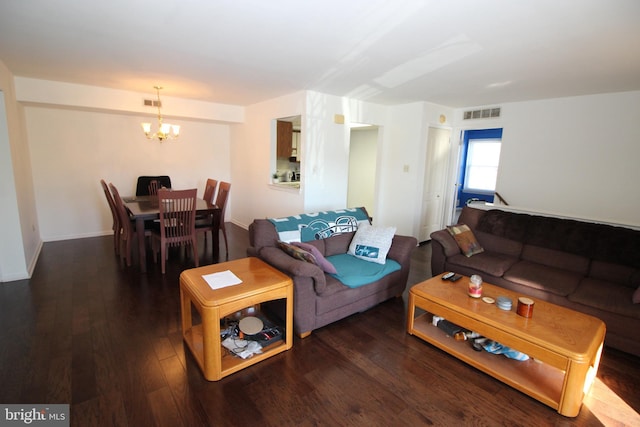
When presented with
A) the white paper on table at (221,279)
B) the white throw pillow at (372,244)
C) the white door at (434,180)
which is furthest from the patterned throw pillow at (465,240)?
the white paper on table at (221,279)

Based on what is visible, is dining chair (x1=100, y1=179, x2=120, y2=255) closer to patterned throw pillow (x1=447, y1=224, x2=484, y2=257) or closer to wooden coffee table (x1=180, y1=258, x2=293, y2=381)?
wooden coffee table (x1=180, y1=258, x2=293, y2=381)

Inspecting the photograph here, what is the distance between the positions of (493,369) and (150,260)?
4.01 m

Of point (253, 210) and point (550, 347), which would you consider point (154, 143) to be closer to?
point (253, 210)

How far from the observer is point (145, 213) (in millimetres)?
3607

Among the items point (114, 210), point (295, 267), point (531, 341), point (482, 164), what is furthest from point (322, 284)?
point (482, 164)

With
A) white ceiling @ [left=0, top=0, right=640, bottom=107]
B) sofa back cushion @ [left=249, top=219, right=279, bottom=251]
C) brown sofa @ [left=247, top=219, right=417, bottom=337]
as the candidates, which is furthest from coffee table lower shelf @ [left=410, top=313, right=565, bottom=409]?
white ceiling @ [left=0, top=0, right=640, bottom=107]

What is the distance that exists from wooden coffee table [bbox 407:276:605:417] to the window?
5.61 meters

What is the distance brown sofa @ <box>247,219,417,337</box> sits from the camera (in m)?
2.32

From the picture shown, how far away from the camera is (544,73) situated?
309cm

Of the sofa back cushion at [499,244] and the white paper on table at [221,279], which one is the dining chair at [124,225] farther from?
the sofa back cushion at [499,244]

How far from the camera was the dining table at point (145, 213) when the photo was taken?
3.57 metres

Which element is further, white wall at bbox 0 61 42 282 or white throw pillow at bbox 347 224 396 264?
white wall at bbox 0 61 42 282

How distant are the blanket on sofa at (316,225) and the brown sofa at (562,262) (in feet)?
3.19

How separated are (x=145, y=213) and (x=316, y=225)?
2088 millimetres
